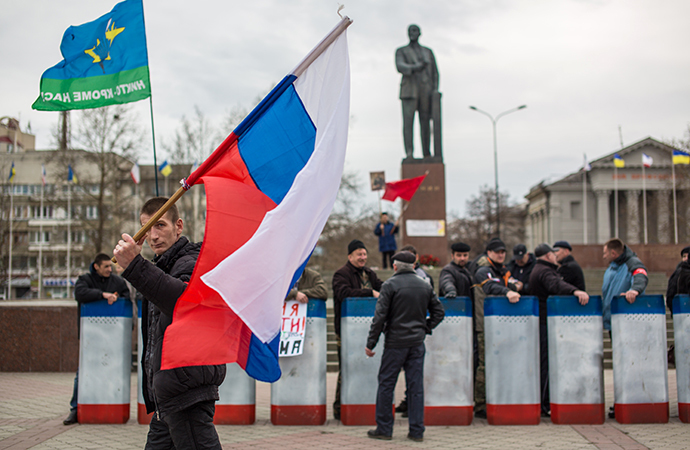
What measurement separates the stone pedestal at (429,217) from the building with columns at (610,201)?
1667 inches

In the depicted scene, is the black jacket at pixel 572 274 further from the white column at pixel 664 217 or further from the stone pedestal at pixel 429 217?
the white column at pixel 664 217

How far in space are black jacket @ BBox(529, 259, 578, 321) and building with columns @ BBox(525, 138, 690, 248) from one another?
171ft

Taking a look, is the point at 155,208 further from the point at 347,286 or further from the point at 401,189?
the point at 401,189

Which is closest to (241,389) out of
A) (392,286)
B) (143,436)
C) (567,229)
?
(143,436)

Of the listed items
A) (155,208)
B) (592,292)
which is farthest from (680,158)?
(155,208)

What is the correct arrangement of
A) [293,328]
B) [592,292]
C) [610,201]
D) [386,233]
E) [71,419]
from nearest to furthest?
[71,419] < [293,328] < [386,233] < [592,292] < [610,201]

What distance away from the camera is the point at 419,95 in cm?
1934

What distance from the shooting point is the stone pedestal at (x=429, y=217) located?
18.8 metres

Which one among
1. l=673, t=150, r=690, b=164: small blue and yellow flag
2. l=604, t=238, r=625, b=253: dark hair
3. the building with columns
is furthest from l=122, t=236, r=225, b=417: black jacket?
the building with columns

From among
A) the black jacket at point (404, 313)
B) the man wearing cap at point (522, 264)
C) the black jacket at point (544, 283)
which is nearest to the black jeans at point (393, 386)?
the black jacket at point (404, 313)

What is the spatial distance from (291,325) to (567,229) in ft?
250

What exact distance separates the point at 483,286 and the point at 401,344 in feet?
5.29

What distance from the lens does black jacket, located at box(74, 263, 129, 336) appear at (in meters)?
7.24

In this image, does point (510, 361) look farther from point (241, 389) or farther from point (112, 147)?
point (112, 147)
